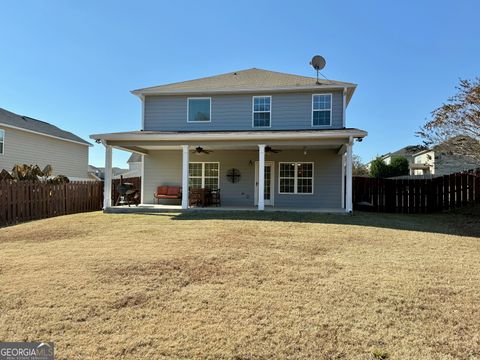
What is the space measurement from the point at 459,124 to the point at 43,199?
16212 mm

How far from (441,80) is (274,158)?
9.58 m

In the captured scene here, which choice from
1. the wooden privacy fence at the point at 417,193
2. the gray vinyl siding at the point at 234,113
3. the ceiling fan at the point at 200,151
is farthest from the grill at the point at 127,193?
the wooden privacy fence at the point at 417,193

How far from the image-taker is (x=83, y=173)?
89.7ft

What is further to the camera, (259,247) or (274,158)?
(274,158)

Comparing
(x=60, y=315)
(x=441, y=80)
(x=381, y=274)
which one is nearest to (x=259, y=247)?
(x=381, y=274)

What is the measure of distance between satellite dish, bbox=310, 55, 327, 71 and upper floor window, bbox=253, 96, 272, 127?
8.47 ft

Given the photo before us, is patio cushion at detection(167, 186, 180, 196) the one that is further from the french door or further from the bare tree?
the bare tree

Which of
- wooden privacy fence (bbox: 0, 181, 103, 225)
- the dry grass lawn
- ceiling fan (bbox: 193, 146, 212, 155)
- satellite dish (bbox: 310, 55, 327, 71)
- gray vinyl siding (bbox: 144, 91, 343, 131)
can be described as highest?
satellite dish (bbox: 310, 55, 327, 71)

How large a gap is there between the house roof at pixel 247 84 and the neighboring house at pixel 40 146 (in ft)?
31.8

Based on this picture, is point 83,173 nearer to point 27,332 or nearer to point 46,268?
point 46,268

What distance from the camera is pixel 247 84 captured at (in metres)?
15.5

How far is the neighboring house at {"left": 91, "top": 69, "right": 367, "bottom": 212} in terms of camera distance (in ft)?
48.1

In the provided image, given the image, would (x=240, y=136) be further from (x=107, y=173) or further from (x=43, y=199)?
(x=43, y=199)

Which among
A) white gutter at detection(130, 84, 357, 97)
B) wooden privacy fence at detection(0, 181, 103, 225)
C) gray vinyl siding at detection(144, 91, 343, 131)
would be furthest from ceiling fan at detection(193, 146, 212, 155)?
wooden privacy fence at detection(0, 181, 103, 225)
